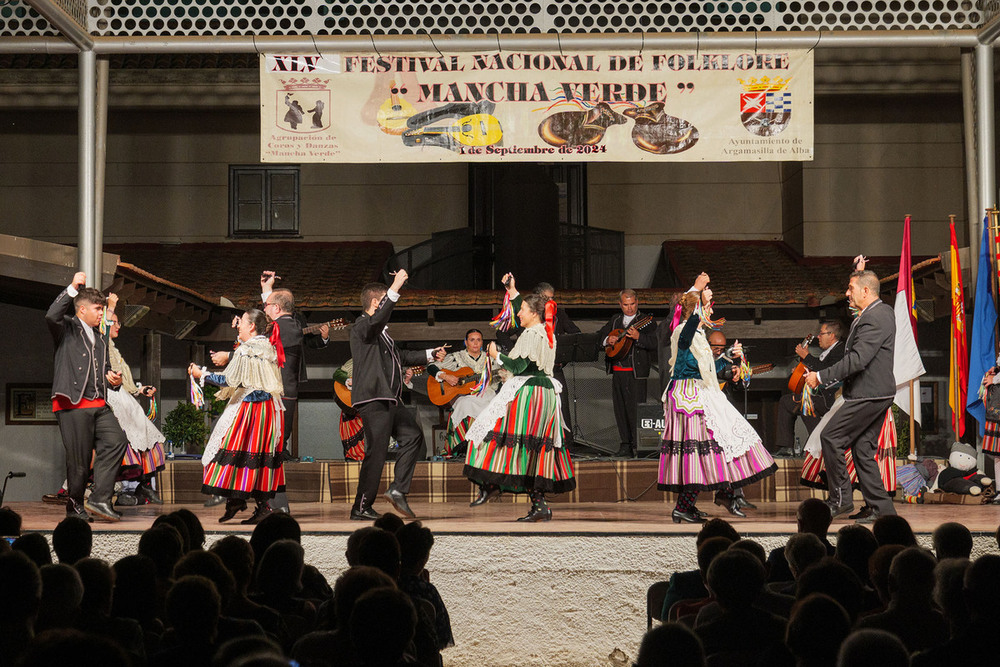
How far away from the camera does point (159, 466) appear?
934 cm

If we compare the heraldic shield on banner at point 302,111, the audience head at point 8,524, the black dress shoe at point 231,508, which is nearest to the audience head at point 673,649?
the audience head at point 8,524

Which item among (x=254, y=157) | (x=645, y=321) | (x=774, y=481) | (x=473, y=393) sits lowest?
(x=774, y=481)

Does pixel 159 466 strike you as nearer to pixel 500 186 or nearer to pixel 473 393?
pixel 473 393

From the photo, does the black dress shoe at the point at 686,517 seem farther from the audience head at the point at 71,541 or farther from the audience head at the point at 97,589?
the audience head at the point at 97,589

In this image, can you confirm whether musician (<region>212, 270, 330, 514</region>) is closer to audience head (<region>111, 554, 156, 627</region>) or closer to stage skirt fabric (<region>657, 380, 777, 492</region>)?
stage skirt fabric (<region>657, 380, 777, 492</region>)

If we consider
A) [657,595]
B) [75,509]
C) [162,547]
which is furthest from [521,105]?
[162,547]

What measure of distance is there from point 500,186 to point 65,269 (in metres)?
6.59

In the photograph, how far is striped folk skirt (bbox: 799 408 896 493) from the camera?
776 centimetres

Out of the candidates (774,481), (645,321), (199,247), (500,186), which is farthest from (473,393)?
(199,247)

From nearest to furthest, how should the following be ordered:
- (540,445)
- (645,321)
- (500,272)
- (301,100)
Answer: (540,445) < (301,100) < (645,321) < (500,272)

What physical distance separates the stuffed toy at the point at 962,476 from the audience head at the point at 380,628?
7572 mm

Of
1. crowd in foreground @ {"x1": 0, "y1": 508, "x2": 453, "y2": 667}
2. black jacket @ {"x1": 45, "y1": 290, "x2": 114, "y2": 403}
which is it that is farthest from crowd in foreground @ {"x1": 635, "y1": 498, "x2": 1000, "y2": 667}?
black jacket @ {"x1": 45, "y1": 290, "x2": 114, "y2": 403}

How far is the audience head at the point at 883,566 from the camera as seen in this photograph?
3883mm

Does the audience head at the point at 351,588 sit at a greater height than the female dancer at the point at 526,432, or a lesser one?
lesser
